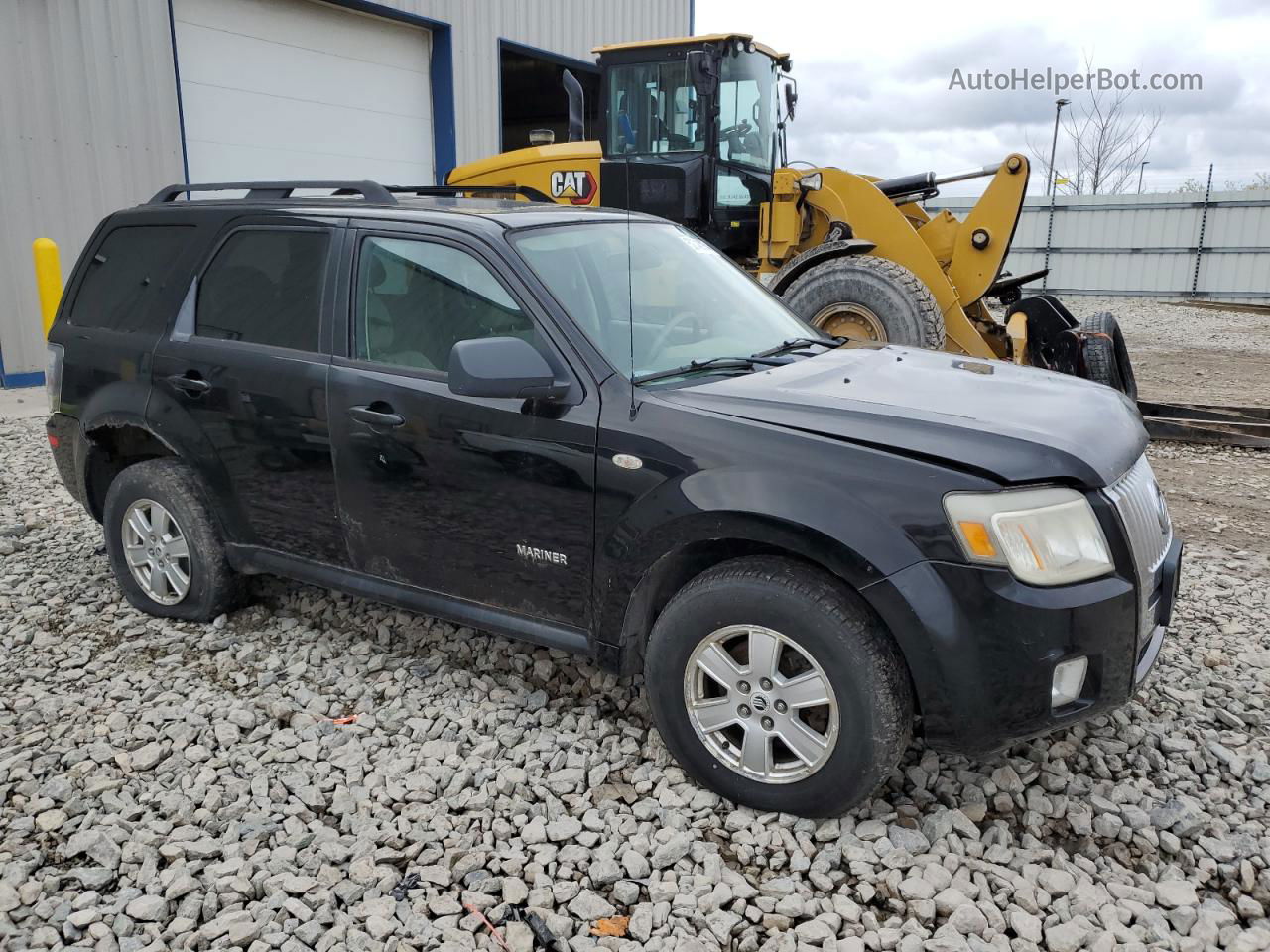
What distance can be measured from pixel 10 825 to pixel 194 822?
1.74 ft

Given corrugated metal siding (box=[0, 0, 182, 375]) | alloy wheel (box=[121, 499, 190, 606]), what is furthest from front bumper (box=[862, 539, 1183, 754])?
corrugated metal siding (box=[0, 0, 182, 375])

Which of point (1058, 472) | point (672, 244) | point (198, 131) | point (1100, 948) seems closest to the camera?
point (1100, 948)

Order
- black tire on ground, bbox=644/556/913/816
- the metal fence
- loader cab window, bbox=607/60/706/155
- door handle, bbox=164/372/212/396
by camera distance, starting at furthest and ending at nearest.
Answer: the metal fence, loader cab window, bbox=607/60/706/155, door handle, bbox=164/372/212/396, black tire on ground, bbox=644/556/913/816

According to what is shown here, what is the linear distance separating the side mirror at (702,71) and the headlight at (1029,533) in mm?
6351

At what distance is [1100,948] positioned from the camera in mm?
2434

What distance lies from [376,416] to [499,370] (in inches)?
27.7

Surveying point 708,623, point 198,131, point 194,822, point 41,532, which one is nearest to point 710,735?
point 708,623

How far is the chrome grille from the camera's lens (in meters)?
2.73

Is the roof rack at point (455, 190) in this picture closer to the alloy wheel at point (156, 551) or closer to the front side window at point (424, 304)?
the front side window at point (424, 304)

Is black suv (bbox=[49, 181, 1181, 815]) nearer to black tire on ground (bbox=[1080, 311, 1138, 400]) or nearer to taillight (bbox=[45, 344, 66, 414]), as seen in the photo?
taillight (bbox=[45, 344, 66, 414])

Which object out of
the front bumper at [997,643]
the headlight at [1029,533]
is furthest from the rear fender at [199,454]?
the headlight at [1029,533]

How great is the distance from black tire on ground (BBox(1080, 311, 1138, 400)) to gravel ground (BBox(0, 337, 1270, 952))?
3.25 metres

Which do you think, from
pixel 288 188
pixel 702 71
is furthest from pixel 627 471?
pixel 702 71

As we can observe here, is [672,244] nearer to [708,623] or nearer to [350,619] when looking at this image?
[708,623]
